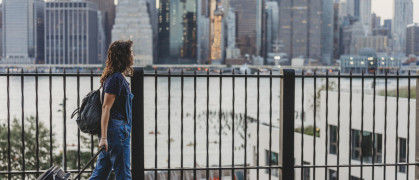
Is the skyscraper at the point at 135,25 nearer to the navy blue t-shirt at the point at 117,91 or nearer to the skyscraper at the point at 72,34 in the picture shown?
the skyscraper at the point at 72,34

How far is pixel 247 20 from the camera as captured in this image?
172 meters

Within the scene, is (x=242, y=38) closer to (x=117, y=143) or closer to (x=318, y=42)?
(x=318, y=42)

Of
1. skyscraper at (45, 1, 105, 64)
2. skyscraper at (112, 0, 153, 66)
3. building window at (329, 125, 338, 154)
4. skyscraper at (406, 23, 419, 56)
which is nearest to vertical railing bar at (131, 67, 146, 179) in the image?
building window at (329, 125, 338, 154)

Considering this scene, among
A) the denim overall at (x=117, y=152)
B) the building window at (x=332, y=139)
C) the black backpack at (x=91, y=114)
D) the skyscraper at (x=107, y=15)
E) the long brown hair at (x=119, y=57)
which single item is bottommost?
the building window at (x=332, y=139)

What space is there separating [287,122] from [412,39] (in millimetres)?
163278

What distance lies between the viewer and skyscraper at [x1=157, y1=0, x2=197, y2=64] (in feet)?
475

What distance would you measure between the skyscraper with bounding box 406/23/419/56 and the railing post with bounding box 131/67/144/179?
15671cm

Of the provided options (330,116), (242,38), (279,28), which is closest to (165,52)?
(242,38)

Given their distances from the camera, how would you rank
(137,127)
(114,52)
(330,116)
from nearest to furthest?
1. (114,52)
2. (137,127)
3. (330,116)

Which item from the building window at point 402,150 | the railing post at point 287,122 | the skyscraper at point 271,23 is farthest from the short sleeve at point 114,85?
the skyscraper at point 271,23

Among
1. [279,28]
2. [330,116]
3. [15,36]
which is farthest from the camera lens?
[279,28]

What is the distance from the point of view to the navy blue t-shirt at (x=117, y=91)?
400 centimetres

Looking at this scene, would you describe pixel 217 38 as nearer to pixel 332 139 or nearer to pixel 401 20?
pixel 401 20

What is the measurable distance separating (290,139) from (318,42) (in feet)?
522
